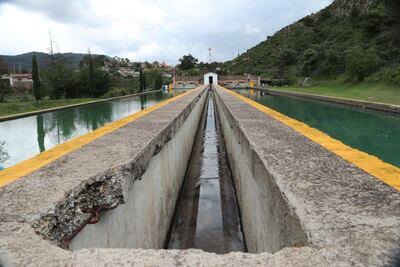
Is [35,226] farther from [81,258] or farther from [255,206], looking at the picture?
[255,206]

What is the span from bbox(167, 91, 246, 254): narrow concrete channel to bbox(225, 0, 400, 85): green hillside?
3.21 metres

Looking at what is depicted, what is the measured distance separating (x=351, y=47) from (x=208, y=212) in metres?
33.8

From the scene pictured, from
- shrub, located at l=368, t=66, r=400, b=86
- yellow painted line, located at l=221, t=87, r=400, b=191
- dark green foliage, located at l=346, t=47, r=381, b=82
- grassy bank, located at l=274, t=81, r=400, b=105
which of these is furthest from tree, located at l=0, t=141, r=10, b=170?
dark green foliage, located at l=346, t=47, r=381, b=82

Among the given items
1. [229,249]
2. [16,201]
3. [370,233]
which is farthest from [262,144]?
[16,201]

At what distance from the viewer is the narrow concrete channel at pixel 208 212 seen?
4.16 metres

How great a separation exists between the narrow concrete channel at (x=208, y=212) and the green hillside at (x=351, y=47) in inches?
127

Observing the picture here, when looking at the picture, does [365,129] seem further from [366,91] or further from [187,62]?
[187,62]

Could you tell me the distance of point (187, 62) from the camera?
89.4 meters

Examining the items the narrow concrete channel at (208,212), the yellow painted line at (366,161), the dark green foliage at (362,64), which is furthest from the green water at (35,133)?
the dark green foliage at (362,64)

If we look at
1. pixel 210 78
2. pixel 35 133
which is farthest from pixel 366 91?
pixel 210 78

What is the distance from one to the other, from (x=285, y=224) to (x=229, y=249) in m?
2.26

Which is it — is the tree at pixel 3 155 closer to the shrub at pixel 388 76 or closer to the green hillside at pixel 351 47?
the green hillside at pixel 351 47

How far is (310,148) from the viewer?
317cm

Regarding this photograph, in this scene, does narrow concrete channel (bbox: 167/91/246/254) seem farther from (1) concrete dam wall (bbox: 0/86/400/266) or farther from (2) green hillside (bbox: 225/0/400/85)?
(2) green hillside (bbox: 225/0/400/85)
